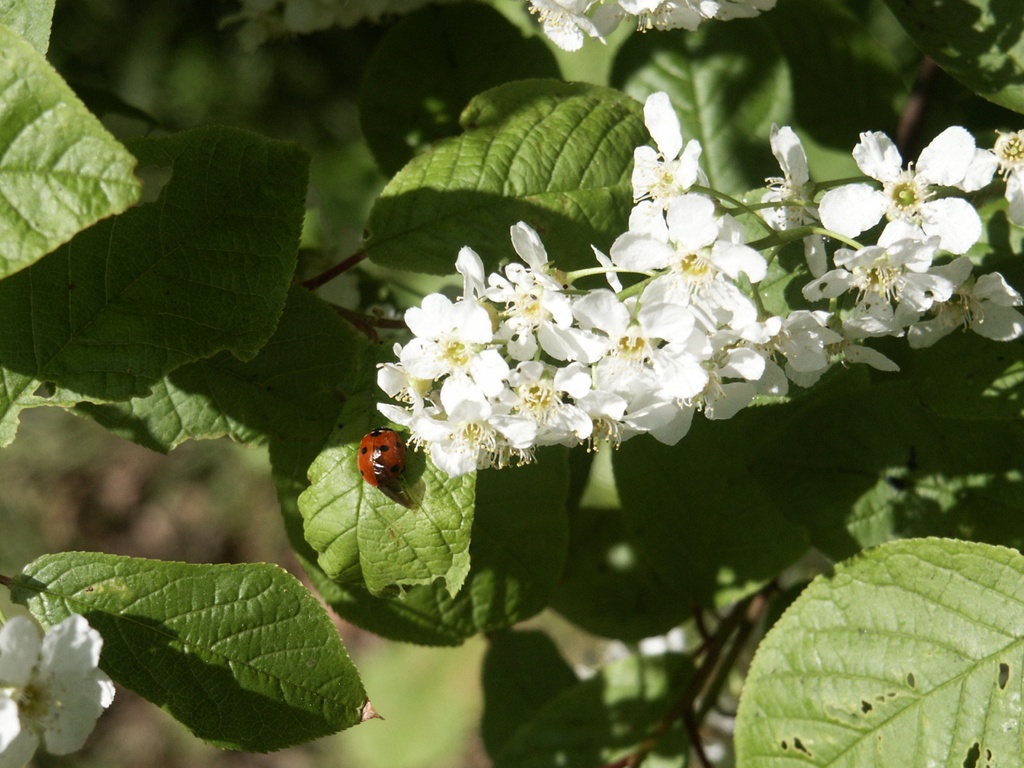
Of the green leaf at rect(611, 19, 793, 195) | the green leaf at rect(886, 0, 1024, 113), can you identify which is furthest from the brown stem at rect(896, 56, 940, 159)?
the green leaf at rect(886, 0, 1024, 113)

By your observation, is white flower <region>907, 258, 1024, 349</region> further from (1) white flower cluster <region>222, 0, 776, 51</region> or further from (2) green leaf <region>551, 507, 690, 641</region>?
(2) green leaf <region>551, 507, 690, 641</region>

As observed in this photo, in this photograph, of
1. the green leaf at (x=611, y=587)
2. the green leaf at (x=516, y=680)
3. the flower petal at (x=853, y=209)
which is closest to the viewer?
the flower petal at (x=853, y=209)

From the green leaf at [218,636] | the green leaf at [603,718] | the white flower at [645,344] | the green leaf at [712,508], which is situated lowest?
the green leaf at [603,718]

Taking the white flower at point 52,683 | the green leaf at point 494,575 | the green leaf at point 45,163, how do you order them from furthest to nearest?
1. the green leaf at point 494,575
2. the white flower at point 52,683
3. the green leaf at point 45,163

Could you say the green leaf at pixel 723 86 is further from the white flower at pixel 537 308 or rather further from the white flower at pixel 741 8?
the white flower at pixel 537 308

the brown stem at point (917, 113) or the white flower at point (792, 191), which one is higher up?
the white flower at point (792, 191)

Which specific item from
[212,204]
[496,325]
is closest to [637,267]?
[496,325]

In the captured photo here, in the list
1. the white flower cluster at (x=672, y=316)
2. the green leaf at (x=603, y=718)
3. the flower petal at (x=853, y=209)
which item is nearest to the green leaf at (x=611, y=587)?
the green leaf at (x=603, y=718)

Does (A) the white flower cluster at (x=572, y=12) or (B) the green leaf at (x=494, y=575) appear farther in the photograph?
(B) the green leaf at (x=494, y=575)
